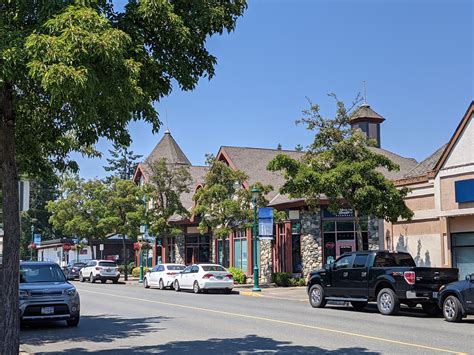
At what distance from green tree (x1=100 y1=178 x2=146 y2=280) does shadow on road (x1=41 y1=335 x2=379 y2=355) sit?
31.0m

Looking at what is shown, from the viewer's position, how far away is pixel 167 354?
1102cm

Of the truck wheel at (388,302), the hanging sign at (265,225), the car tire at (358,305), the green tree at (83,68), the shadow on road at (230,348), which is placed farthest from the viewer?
the hanging sign at (265,225)

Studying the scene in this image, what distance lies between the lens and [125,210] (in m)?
46.8

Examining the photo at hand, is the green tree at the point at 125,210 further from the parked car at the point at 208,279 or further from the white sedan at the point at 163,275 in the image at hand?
the parked car at the point at 208,279

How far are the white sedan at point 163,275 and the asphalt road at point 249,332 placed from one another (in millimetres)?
12858

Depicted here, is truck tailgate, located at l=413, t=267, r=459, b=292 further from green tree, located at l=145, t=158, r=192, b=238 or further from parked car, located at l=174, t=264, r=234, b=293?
green tree, located at l=145, t=158, r=192, b=238

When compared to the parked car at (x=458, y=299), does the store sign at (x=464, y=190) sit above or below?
above

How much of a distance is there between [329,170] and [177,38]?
1613cm

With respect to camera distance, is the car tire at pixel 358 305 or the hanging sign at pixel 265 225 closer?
the car tire at pixel 358 305

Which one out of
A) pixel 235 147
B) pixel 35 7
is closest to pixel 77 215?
pixel 235 147

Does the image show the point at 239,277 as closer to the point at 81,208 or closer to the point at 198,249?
the point at 198,249

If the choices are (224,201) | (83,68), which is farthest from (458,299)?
(224,201)

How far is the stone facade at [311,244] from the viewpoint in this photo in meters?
33.8

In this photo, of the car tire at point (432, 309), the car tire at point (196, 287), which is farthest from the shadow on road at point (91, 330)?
the car tire at point (196, 287)
